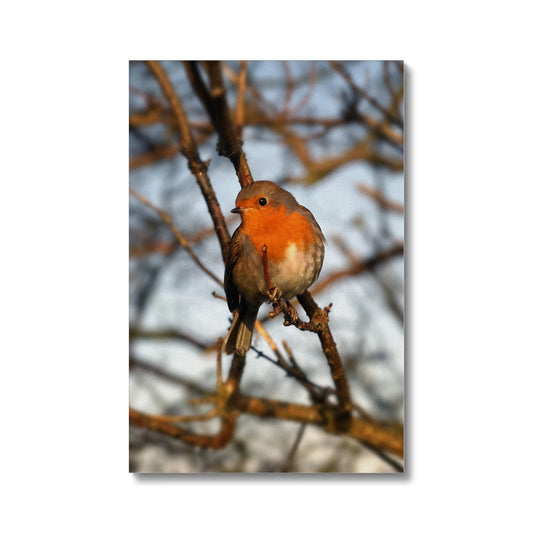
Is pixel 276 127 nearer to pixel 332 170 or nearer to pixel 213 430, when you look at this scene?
pixel 332 170

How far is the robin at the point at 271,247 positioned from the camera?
300 centimetres

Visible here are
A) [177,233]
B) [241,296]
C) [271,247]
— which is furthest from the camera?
[177,233]

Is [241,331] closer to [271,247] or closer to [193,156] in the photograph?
[271,247]

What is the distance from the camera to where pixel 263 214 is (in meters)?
3.04

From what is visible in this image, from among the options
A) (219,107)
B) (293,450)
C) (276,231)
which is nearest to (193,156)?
(219,107)

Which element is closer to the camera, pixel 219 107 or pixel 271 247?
pixel 271 247

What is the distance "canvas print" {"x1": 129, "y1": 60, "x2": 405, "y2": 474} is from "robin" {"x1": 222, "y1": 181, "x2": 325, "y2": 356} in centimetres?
11

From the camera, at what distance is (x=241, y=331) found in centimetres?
323

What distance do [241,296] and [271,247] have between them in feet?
0.90

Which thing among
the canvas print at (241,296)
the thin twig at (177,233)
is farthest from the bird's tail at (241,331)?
the thin twig at (177,233)

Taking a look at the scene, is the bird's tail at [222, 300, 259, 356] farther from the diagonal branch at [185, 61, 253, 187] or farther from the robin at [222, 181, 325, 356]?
the diagonal branch at [185, 61, 253, 187]

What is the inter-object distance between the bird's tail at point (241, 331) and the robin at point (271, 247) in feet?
0.33
